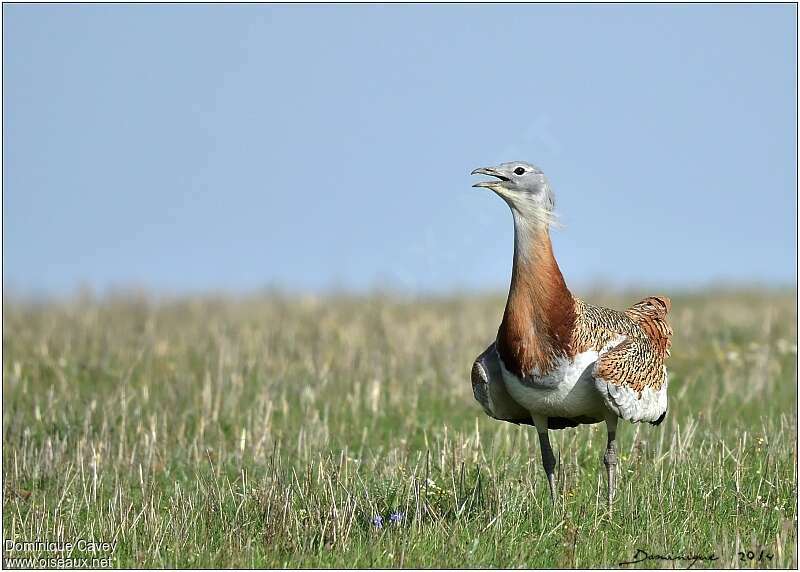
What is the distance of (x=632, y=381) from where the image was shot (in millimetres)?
5840

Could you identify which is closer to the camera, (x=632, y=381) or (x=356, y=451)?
(x=632, y=381)

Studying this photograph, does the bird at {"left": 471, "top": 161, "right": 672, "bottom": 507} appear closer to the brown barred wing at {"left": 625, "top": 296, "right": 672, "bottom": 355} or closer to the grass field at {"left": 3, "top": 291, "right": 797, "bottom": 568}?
the grass field at {"left": 3, "top": 291, "right": 797, "bottom": 568}

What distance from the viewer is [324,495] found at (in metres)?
6.40

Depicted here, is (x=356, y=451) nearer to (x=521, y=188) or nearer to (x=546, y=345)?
(x=546, y=345)

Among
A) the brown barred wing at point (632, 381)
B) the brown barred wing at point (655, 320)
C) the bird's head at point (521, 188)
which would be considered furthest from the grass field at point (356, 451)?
the bird's head at point (521, 188)

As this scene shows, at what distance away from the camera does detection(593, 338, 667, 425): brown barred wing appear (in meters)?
5.73

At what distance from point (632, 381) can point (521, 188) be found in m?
1.09

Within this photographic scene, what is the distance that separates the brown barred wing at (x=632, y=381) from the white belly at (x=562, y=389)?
2.8 inches

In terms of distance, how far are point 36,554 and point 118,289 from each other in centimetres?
942

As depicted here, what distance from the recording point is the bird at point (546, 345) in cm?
569

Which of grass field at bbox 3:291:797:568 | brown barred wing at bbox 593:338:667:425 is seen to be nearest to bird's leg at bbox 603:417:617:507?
grass field at bbox 3:291:797:568
